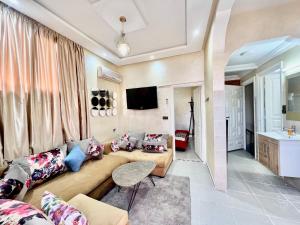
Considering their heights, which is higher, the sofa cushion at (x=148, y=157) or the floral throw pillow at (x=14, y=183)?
the floral throw pillow at (x=14, y=183)

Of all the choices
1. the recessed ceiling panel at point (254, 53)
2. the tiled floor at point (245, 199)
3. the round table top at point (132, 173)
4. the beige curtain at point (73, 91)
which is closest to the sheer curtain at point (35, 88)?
the beige curtain at point (73, 91)

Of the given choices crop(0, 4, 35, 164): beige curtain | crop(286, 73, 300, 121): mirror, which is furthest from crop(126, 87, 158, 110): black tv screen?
crop(286, 73, 300, 121): mirror

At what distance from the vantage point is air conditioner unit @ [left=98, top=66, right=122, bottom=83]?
3.43 meters

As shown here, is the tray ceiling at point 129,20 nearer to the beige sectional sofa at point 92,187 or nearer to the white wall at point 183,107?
the beige sectional sofa at point 92,187

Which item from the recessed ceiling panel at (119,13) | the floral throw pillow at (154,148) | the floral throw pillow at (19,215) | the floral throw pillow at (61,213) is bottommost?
the floral throw pillow at (154,148)

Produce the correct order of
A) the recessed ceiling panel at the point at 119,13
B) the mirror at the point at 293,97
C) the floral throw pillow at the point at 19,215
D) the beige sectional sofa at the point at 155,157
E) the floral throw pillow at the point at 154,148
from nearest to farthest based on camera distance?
the floral throw pillow at the point at 19,215 → the recessed ceiling panel at the point at 119,13 → the mirror at the point at 293,97 → the beige sectional sofa at the point at 155,157 → the floral throw pillow at the point at 154,148

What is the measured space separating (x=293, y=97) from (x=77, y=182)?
4.06 meters

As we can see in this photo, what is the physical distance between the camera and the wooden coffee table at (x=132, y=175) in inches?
75.2

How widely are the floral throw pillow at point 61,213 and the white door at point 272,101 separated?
429 centimetres

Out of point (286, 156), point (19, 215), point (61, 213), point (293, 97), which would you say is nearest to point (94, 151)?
point (61, 213)

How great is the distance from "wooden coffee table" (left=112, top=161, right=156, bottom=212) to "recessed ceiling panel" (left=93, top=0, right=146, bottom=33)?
2524 millimetres

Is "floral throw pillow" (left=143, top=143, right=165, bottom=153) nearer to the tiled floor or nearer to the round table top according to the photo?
the tiled floor

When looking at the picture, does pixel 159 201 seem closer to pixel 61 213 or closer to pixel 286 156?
pixel 61 213

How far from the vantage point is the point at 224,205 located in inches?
76.0
